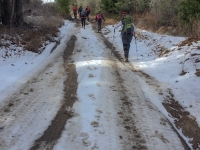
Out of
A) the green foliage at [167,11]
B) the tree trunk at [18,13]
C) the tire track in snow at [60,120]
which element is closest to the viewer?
the tire track in snow at [60,120]

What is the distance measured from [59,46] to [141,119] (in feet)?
31.3

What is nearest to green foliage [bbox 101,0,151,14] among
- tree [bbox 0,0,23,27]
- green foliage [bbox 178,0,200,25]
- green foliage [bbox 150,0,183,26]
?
green foliage [bbox 150,0,183,26]

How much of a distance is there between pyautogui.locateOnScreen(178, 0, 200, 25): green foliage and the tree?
10079 mm

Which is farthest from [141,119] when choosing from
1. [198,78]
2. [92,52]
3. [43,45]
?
[43,45]

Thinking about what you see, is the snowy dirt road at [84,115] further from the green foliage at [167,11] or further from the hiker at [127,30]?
the green foliage at [167,11]

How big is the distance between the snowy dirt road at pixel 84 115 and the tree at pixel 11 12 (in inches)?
330

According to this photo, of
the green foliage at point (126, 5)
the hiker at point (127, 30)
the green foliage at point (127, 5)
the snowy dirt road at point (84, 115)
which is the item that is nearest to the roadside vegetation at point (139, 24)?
the green foliage at point (127, 5)

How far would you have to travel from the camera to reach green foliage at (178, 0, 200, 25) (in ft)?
44.1

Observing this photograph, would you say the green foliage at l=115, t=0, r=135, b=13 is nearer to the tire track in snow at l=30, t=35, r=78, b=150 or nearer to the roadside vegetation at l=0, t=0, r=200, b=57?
the roadside vegetation at l=0, t=0, r=200, b=57

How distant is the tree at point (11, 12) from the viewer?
589 inches

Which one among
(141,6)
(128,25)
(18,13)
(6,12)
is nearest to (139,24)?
(141,6)

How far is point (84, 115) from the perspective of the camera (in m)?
5.03

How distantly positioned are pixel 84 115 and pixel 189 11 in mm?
11221

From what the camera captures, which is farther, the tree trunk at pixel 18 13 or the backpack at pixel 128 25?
the tree trunk at pixel 18 13
